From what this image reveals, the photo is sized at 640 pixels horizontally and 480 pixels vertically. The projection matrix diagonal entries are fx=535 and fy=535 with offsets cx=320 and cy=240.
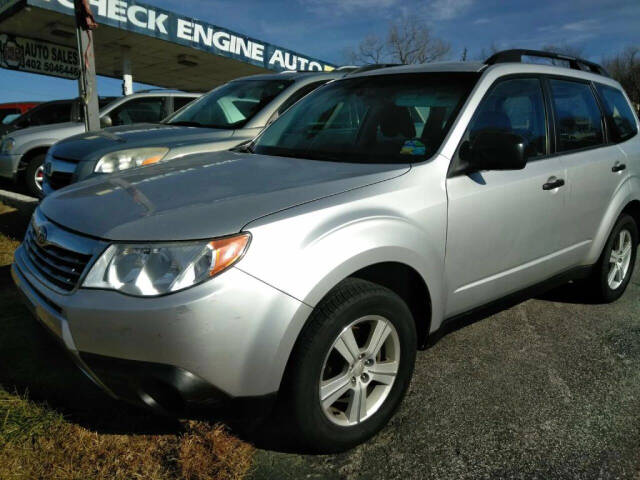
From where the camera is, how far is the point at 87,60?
6.07 m

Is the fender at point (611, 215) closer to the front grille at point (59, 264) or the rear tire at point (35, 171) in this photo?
the front grille at point (59, 264)

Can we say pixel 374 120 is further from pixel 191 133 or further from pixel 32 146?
pixel 32 146

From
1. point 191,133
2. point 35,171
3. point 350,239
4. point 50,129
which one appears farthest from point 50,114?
point 350,239

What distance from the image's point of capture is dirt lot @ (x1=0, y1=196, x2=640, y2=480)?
6.98 ft

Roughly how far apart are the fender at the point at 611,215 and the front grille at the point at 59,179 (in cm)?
422

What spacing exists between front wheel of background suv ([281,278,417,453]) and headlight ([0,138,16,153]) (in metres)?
7.25

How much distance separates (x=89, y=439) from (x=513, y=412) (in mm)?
1923

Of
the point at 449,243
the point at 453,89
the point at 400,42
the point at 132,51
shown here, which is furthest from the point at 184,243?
the point at 400,42

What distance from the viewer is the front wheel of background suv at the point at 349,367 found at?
6.53ft

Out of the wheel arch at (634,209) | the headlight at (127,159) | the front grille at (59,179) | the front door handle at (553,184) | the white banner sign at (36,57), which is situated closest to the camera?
the front door handle at (553,184)

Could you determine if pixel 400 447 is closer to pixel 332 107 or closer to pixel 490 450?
pixel 490 450

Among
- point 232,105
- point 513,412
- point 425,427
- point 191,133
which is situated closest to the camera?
point 425,427

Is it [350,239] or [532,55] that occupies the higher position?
[532,55]

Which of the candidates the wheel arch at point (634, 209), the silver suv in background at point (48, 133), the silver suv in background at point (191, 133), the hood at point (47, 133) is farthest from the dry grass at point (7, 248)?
the wheel arch at point (634, 209)
